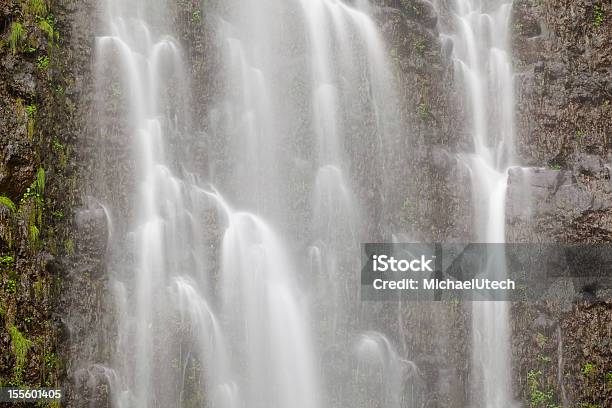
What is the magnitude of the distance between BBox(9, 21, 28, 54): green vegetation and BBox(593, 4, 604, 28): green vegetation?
11.6 meters

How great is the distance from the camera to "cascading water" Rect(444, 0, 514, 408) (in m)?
13.3

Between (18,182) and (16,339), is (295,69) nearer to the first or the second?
(18,182)

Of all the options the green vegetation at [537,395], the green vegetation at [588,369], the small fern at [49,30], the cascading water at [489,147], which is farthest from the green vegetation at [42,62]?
the green vegetation at [588,369]

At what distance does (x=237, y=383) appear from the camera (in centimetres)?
1216

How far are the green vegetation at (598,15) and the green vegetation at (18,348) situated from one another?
42.5 feet

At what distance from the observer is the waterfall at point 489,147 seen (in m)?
13.3

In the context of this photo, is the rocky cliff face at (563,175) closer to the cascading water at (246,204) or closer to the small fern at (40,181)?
the cascading water at (246,204)

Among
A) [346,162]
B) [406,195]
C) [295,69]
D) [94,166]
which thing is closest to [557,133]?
[406,195]

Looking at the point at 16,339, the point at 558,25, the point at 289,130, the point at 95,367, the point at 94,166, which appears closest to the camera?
the point at 16,339

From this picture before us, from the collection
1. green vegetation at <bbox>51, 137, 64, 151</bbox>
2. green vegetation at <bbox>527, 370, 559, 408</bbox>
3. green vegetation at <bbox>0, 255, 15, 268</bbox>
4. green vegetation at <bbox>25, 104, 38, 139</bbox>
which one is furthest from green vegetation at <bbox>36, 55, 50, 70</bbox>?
green vegetation at <bbox>527, 370, 559, 408</bbox>

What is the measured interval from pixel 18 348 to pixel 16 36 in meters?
5.35

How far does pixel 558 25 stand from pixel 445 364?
7.75m

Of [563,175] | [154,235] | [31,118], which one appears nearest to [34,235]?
[31,118]

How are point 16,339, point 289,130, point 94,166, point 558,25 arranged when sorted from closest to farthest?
1. point 16,339
2. point 94,166
3. point 289,130
4. point 558,25
